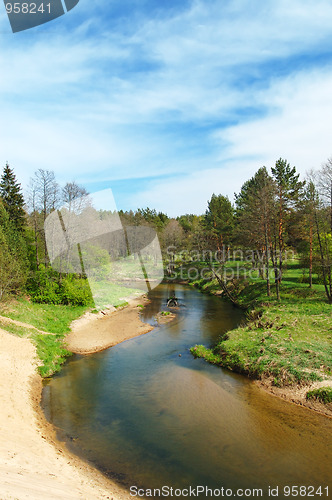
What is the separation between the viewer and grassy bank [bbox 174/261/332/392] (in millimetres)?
15930

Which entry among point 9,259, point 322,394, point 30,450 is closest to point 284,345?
point 322,394

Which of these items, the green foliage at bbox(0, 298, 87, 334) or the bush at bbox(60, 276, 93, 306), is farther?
the bush at bbox(60, 276, 93, 306)

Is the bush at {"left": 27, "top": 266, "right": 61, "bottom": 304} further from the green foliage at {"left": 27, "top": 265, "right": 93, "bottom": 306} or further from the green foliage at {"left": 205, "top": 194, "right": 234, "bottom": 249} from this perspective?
the green foliage at {"left": 205, "top": 194, "right": 234, "bottom": 249}

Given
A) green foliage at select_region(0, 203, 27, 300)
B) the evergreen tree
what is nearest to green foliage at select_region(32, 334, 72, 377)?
green foliage at select_region(0, 203, 27, 300)

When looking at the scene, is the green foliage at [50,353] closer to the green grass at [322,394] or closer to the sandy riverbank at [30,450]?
the sandy riverbank at [30,450]

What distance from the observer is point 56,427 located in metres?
13.3

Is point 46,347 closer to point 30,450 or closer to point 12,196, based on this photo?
point 30,450

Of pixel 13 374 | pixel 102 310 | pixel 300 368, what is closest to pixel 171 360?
pixel 300 368

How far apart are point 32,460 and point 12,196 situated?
3368 centimetres

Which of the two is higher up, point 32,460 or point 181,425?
point 32,460

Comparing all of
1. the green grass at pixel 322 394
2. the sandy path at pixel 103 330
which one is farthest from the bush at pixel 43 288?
the green grass at pixel 322 394

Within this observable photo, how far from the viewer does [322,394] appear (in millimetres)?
14156

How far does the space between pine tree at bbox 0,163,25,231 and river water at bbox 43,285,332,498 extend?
2286cm

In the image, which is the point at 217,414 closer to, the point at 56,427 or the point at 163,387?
the point at 163,387
